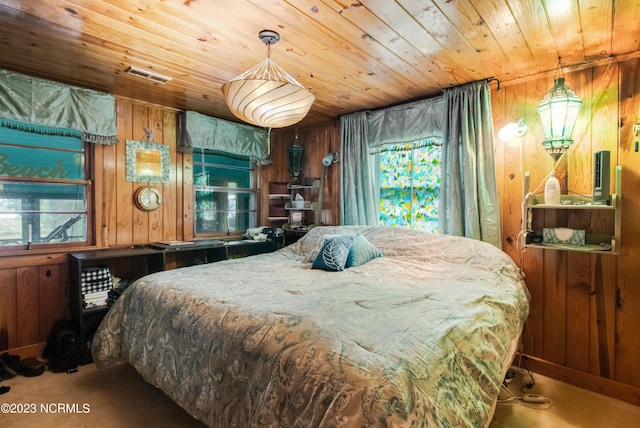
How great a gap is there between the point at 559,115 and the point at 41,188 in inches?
160

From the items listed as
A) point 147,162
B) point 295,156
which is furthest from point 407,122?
point 147,162

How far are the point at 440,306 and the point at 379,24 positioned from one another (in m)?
1.56

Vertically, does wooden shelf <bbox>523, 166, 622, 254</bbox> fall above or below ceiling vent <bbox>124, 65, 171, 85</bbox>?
below

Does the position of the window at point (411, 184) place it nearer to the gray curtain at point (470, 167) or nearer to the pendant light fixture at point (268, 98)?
the gray curtain at point (470, 167)

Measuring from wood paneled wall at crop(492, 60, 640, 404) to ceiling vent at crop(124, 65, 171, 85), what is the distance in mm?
2790

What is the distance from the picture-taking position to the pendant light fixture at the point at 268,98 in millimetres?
1682

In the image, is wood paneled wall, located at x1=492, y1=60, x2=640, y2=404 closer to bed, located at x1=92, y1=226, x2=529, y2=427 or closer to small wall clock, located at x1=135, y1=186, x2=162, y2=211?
bed, located at x1=92, y1=226, x2=529, y2=427

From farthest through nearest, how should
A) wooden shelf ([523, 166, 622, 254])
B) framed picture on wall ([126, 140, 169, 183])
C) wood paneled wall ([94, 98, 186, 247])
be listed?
framed picture on wall ([126, 140, 169, 183]) < wood paneled wall ([94, 98, 186, 247]) < wooden shelf ([523, 166, 622, 254])

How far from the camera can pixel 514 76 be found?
2.59 metres

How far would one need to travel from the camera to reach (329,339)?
1.15m

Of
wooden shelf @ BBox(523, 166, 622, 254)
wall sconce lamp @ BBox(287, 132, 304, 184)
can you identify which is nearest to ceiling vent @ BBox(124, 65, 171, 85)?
wall sconce lamp @ BBox(287, 132, 304, 184)

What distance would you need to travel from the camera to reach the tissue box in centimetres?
224

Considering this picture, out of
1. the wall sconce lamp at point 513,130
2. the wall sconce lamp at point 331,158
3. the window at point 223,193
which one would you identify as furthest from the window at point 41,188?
the wall sconce lamp at point 513,130

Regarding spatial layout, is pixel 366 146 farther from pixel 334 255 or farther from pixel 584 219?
pixel 584 219
